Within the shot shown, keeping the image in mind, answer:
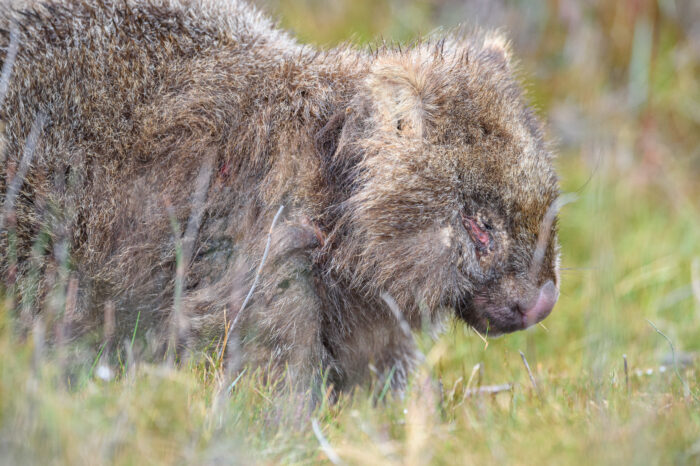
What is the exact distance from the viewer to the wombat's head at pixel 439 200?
392 centimetres

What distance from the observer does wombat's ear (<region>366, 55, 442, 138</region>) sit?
13.0 ft

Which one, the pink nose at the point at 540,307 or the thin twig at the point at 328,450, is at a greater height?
the pink nose at the point at 540,307

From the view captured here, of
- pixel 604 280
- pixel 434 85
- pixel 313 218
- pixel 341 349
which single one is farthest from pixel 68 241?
pixel 604 280

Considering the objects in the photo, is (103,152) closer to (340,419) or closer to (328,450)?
(340,419)

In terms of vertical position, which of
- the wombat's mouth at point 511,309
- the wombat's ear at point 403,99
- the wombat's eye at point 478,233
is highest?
the wombat's ear at point 403,99

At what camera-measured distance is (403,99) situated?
156 inches

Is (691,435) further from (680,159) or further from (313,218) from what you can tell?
(680,159)

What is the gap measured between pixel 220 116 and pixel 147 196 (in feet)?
1.86

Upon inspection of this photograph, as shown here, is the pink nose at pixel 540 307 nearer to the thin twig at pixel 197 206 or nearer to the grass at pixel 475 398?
the grass at pixel 475 398

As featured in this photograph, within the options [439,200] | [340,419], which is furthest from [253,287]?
[439,200]

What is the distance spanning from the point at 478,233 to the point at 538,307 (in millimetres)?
512

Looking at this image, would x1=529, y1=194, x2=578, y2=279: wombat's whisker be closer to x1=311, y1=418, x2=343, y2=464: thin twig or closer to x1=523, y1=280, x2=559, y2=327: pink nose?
x1=523, y1=280, x2=559, y2=327: pink nose

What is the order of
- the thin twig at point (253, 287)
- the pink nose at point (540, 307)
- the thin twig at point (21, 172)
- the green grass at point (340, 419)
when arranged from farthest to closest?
the pink nose at point (540, 307), the thin twig at point (21, 172), the thin twig at point (253, 287), the green grass at point (340, 419)

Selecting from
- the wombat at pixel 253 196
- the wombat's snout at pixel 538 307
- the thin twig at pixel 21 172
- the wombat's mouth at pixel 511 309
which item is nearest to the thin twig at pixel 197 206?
the wombat at pixel 253 196
